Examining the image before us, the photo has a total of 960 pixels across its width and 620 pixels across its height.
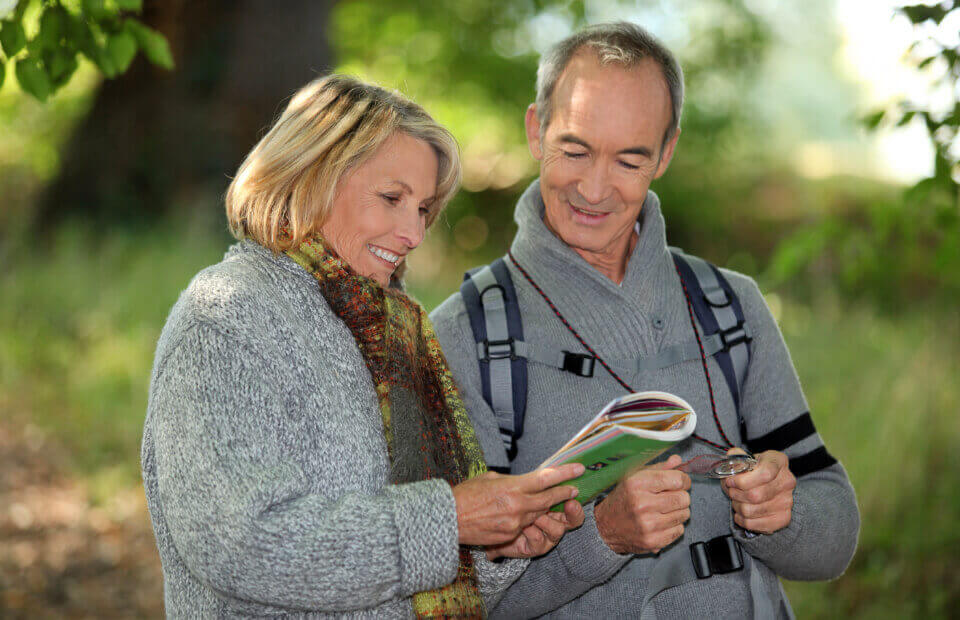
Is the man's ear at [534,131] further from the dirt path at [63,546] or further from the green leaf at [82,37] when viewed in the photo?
the dirt path at [63,546]

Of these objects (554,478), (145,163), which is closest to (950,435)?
(554,478)

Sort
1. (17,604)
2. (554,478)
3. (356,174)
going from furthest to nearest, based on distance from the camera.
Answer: (17,604), (356,174), (554,478)

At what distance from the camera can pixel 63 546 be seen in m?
5.39

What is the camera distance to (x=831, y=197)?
10.6 metres

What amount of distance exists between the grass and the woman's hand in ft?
13.4

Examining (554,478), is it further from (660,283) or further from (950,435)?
(950,435)

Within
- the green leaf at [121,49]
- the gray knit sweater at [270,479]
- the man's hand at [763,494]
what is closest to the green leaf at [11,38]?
the green leaf at [121,49]

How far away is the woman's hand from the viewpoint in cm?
178

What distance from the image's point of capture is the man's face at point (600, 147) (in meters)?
2.48

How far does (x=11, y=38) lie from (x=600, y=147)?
1.87 m

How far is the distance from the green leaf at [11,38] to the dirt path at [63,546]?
3.65 m

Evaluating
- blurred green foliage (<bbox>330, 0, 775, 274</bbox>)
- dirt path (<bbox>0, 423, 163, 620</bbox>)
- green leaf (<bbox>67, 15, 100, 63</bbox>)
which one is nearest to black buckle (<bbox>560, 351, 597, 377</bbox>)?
green leaf (<bbox>67, 15, 100, 63</bbox>)

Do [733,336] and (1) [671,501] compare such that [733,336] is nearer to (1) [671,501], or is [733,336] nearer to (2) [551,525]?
(1) [671,501]

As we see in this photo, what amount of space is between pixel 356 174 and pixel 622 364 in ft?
3.22
